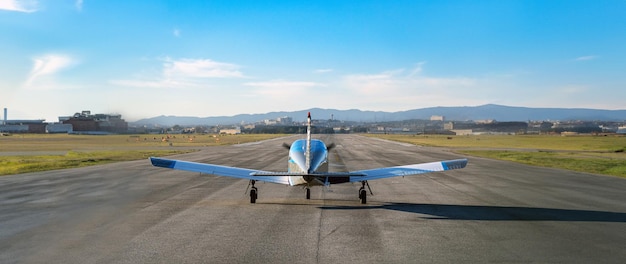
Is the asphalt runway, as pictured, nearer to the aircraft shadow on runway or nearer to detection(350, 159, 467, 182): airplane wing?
the aircraft shadow on runway

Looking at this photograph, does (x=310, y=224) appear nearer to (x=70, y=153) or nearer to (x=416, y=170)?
(x=416, y=170)

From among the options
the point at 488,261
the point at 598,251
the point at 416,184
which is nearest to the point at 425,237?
the point at 488,261

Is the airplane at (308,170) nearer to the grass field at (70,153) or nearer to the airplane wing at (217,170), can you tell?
the airplane wing at (217,170)

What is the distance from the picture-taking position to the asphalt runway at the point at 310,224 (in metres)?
11.2

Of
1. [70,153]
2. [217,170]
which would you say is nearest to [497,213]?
[217,170]

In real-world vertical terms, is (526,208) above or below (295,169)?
below

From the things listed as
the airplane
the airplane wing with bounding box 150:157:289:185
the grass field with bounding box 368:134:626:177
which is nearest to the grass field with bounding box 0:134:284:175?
the airplane wing with bounding box 150:157:289:185

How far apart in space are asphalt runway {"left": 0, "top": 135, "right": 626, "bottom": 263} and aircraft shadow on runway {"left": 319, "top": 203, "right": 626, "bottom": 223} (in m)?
0.04

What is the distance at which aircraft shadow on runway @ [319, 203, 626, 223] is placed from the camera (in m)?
16.3

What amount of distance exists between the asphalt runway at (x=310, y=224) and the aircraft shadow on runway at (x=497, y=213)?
0.13 ft

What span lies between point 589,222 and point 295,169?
10.5 meters

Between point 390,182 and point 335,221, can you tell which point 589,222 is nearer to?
point 335,221

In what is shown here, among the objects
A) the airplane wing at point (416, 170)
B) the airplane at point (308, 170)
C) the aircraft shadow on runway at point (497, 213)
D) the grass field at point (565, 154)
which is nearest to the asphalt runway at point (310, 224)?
the aircraft shadow on runway at point (497, 213)

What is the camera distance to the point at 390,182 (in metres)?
28.6
